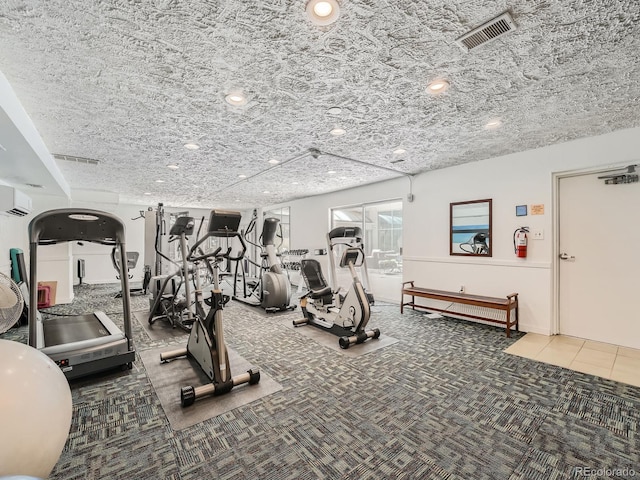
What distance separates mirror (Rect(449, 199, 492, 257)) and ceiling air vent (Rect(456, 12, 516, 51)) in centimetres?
319

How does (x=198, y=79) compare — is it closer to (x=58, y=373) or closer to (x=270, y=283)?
(x=58, y=373)

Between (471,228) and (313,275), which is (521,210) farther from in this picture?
(313,275)

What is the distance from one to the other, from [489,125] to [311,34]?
8.27 feet

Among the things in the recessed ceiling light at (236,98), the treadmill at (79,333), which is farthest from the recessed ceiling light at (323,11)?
the treadmill at (79,333)

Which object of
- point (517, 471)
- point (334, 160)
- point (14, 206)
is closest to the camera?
point (517, 471)

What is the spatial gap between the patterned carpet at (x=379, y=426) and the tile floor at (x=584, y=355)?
234mm

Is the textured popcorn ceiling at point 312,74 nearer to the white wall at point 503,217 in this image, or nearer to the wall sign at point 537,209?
the white wall at point 503,217

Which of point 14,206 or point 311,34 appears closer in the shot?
point 311,34

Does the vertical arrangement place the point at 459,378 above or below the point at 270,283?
below

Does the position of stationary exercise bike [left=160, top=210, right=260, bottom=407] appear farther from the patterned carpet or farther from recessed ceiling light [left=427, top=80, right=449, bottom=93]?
recessed ceiling light [left=427, top=80, right=449, bottom=93]

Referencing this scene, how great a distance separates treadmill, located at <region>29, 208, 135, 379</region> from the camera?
7.83 feet

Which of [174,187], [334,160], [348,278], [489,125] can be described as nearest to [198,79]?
[334,160]

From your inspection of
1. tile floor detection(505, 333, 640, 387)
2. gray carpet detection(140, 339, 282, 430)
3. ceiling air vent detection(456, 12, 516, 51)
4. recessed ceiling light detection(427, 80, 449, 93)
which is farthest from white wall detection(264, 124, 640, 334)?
gray carpet detection(140, 339, 282, 430)

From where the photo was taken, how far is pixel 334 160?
466cm
